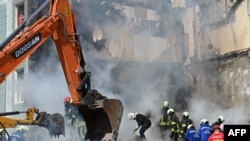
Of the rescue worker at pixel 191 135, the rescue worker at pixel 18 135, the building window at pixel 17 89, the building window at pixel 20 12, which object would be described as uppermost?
the building window at pixel 20 12

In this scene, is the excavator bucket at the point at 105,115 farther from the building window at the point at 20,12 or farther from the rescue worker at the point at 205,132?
the building window at the point at 20,12

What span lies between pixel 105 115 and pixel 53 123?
5.29ft

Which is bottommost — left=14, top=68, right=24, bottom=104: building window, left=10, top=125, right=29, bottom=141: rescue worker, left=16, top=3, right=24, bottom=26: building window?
left=10, top=125, right=29, bottom=141: rescue worker

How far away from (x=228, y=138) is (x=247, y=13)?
43.6ft

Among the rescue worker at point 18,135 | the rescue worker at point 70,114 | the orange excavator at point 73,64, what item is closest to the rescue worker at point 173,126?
the rescue worker at point 70,114

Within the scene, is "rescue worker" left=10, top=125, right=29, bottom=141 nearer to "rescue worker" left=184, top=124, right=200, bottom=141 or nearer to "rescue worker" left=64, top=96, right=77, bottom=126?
"rescue worker" left=64, top=96, right=77, bottom=126

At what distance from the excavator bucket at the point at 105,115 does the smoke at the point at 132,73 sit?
7376 millimetres

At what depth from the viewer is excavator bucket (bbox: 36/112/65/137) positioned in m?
11.1

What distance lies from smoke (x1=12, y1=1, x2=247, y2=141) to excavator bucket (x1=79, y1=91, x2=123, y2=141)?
24.2ft

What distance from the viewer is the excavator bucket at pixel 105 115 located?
9906mm

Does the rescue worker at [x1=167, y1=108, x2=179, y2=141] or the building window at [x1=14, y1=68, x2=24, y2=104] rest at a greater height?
the building window at [x1=14, y1=68, x2=24, y2=104]

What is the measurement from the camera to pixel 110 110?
995cm

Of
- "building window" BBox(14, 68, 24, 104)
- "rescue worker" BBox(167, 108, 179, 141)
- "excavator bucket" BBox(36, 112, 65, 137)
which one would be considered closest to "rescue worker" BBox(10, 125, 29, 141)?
"excavator bucket" BBox(36, 112, 65, 137)

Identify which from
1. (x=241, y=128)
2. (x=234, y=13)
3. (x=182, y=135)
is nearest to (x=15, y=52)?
(x=241, y=128)
